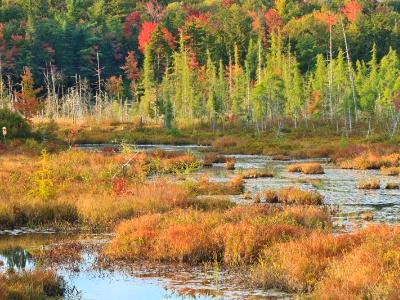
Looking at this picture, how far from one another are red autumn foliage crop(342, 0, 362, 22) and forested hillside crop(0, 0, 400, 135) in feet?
1.01

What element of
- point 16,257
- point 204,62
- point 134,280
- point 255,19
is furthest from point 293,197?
point 255,19

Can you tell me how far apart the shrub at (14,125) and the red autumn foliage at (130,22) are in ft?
298

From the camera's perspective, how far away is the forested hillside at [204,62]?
85.4 metres

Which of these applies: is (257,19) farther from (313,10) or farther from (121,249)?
(121,249)

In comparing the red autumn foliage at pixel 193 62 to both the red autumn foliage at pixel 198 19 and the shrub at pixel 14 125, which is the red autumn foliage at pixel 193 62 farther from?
the shrub at pixel 14 125

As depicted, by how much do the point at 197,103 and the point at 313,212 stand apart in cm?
6876

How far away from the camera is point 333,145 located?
197 ft

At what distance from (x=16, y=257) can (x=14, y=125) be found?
38.4m

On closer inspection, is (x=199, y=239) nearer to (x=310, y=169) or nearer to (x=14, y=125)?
(x=310, y=169)

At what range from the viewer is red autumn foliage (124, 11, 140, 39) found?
481 feet

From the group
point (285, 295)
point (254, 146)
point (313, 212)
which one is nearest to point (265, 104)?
point (254, 146)

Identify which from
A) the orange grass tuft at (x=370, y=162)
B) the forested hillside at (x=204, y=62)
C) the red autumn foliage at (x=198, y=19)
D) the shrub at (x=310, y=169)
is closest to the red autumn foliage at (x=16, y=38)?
the forested hillside at (x=204, y=62)

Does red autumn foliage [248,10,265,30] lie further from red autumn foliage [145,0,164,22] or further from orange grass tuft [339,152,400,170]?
orange grass tuft [339,152,400,170]

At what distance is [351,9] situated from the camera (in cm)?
14175
